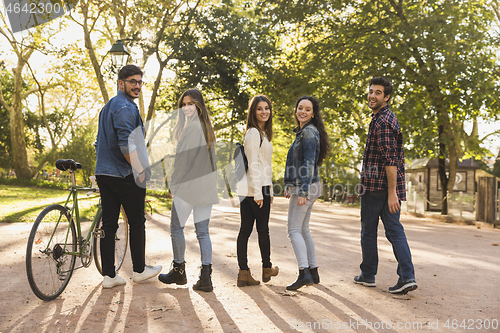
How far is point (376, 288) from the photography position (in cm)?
441

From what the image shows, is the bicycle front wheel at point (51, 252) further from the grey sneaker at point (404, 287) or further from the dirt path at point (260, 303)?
the grey sneaker at point (404, 287)

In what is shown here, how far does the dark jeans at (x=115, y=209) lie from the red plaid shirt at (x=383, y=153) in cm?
241

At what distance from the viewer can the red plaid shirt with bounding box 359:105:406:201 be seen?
424 cm

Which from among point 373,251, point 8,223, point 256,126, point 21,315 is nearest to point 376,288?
point 373,251

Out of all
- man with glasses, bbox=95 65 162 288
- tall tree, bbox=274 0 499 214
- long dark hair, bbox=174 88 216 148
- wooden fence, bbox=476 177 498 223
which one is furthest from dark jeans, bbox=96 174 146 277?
wooden fence, bbox=476 177 498 223

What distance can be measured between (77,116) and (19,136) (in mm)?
11673

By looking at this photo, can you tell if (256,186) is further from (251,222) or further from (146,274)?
(146,274)

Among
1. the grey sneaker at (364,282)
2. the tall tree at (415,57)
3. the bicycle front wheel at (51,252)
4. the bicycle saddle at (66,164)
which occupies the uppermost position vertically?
the tall tree at (415,57)

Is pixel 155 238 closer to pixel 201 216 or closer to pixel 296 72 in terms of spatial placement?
pixel 201 216

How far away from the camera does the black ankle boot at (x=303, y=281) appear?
13.7 ft

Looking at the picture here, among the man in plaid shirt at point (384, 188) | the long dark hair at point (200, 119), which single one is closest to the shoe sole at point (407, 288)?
the man in plaid shirt at point (384, 188)

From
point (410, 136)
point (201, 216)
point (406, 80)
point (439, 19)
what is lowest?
point (201, 216)

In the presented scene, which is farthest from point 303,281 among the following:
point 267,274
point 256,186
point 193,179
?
point 193,179

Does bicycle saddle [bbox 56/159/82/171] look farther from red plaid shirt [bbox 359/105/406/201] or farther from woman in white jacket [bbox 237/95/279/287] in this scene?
red plaid shirt [bbox 359/105/406/201]
